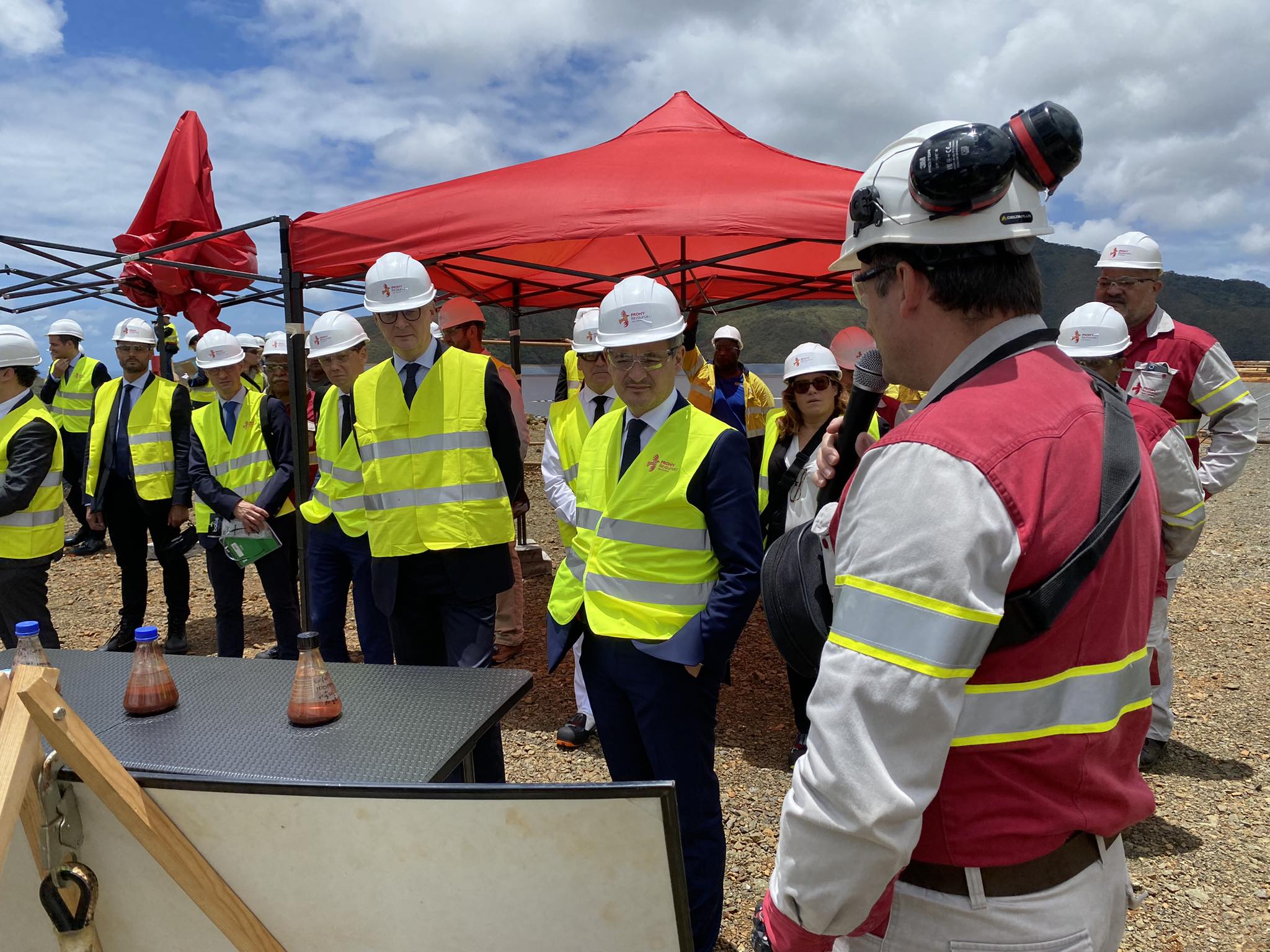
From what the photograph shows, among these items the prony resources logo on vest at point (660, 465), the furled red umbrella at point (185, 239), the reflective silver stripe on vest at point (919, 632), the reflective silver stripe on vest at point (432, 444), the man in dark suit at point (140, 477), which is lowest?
the man in dark suit at point (140, 477)

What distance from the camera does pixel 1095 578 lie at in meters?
1.07

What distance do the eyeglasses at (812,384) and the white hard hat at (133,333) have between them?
4721mm

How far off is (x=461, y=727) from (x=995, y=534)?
1.49 meters

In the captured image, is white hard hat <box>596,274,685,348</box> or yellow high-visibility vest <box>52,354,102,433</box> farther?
yellow high-visibility vest <box>52,354,102,433</box>

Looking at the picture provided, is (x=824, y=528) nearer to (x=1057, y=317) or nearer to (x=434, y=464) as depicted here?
(x=434, y=464)

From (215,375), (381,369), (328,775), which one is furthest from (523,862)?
(215,375)

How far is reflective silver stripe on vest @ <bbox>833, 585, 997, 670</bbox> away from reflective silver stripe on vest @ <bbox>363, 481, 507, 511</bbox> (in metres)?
2.64

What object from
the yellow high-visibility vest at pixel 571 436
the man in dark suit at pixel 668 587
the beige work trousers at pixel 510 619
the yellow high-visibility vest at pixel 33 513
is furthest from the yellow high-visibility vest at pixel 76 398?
the man in dark suit at pixel 668 587

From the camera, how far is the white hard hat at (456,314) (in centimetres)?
571

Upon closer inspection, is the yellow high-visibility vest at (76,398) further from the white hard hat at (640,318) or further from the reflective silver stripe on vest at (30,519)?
the white hard hat at (640,318)

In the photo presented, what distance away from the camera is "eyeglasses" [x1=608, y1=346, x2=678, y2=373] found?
2699 mm

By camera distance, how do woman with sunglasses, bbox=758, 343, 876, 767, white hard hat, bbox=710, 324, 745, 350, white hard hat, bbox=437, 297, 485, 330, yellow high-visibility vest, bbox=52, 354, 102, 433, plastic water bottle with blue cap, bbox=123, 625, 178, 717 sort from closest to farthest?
plastic water bottle with blue cap, bbox=123, 625, 178, 717 → woman with sunglasses, bbox=758, 343, 876, 767 → white hard hat, bbox=437, 297, 485, 330 → white hard hat, bbox=710, 324, 745, 350 → yellow high-visibility vest, bbox=52, 354, 102, 433

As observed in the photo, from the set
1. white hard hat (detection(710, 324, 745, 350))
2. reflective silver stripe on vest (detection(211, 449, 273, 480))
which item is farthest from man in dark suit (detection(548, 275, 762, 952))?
white hard hat (detection(710, 324, 745, 350))

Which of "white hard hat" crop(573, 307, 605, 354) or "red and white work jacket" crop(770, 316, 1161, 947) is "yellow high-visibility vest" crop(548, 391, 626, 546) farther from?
"red and white work jacket" crop(770, 316, 1161, 947)
